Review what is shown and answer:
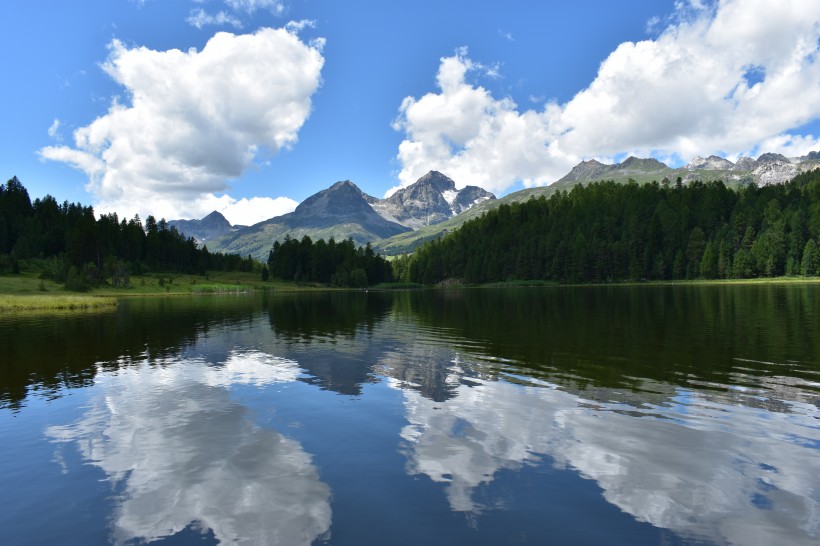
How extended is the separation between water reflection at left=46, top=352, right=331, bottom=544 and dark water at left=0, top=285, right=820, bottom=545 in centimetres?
8

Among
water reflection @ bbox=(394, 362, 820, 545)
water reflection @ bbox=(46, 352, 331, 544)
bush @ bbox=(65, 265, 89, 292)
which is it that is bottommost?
water reflection @ bbox=(46, 352, 331, 544)

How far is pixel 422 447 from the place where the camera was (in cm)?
1670

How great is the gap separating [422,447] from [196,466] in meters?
7.75

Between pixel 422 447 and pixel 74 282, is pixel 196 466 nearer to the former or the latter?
pixel 422 447

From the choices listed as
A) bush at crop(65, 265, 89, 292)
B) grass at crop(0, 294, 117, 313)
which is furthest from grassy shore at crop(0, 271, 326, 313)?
bush at crop(65, 265, 89, 292)

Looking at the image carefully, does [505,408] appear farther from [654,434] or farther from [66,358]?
[66,358]

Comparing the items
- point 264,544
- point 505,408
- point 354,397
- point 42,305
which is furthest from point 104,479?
point 42,305

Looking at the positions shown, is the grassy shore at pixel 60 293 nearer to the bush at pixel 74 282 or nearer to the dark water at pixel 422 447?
the bush at pixel 74 282

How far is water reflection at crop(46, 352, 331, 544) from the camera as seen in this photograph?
1163 cm

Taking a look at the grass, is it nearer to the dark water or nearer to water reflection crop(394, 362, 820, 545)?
the dark water

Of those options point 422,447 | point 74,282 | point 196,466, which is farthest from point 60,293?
point 422,447

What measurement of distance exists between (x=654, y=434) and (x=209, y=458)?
16309 millimetres

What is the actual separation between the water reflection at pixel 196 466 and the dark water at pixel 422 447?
→ 0.27 feet

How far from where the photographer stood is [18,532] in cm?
1144
